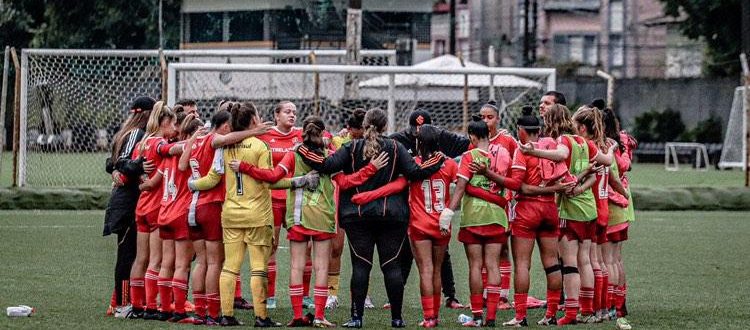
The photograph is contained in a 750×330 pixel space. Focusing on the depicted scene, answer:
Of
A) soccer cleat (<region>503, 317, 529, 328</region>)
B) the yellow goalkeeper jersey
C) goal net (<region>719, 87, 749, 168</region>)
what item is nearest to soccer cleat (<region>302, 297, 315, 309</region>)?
the yellow goalkeeper jersey

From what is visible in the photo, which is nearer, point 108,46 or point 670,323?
point 670,323

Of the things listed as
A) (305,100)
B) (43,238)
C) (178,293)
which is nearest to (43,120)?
(305,100)

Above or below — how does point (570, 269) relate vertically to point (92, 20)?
below

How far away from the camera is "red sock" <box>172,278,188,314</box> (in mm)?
11594

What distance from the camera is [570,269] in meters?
11.9

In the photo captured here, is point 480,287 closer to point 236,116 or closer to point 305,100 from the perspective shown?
point 236,116

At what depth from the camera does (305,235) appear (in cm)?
1155

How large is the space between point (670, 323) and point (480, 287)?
174 centimetres

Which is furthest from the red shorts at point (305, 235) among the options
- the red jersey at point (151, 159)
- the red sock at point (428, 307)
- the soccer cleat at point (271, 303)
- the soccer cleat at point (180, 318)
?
the soccer cleat at point (271, 303)

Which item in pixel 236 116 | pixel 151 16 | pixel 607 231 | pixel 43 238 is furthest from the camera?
pixel 151 16

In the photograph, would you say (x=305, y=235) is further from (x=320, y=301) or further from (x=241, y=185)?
(x=241, y=185)

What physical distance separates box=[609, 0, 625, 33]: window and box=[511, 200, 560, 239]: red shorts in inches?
2505

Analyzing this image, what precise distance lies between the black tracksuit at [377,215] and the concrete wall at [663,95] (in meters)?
37.0

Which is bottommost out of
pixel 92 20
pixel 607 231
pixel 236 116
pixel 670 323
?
pixel 670 323
